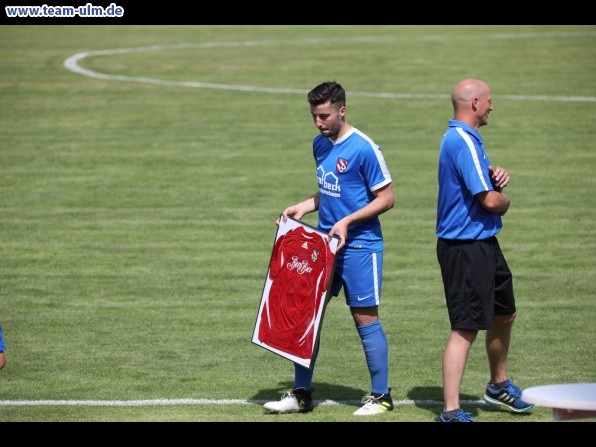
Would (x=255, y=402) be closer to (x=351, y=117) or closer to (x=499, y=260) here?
(x=499, y=260)

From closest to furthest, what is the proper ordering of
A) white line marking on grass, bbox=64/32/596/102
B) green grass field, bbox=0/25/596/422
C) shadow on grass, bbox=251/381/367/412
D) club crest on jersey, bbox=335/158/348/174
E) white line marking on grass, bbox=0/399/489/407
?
club crest on jersey, bbox=335/158/348/174
white line marking on grass, bbox=0/399/489/407
shadow on grass, bbox=251/381/367/412
green grass field, bbox=0/25/596/422
white line marking on grass, bbox=64/32/596/102

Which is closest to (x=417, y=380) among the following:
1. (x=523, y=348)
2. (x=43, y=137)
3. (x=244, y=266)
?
(x=523, y=348)

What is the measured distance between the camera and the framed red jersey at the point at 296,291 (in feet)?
27.2

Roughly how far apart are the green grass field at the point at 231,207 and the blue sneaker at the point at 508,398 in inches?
4.6

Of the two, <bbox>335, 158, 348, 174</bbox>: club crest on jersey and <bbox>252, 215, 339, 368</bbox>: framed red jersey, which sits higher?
<bbox>335, 158, 348, 174</bbox>: club crest on jersey

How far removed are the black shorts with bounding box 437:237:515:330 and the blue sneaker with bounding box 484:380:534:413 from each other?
2.83 ft

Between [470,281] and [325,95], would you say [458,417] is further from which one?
[325,95]

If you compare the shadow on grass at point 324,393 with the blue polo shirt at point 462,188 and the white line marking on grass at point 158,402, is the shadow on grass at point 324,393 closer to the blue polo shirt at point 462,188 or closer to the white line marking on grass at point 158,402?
the white line marking on grass at point 158,402

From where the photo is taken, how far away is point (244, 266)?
1341cm

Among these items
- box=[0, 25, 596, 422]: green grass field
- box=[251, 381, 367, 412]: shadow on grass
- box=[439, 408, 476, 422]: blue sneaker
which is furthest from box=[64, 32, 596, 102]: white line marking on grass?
box=[439, 408, 476, 422]: blue sneaker

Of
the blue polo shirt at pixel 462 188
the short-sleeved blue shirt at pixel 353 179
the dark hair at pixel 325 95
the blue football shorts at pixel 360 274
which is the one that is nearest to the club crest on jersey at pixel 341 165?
the short-sleeved blue shirt at pixel 353 179

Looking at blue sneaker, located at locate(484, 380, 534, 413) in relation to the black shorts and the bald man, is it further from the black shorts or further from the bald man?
the black shorts

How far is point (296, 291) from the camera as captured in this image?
8477mm

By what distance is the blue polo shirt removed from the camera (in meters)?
7.77
